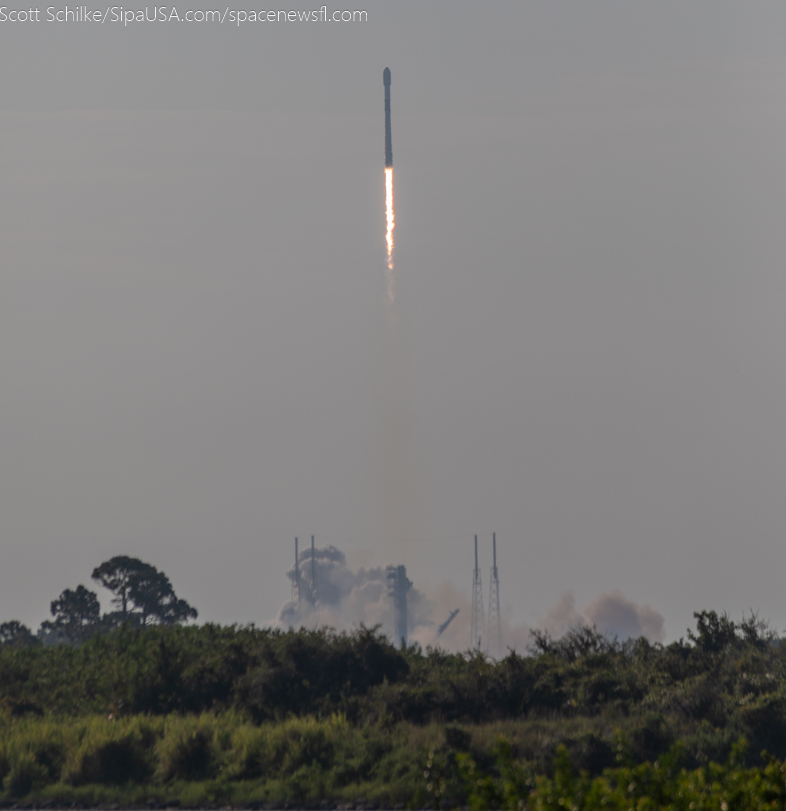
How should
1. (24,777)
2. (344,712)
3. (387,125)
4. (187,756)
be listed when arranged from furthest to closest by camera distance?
1. (387,125)
2. (344,712)
3. (187,756)
4. (24,777)

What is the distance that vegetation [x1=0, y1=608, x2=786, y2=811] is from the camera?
40.0 metres

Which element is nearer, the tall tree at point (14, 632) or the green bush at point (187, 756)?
the green bush at point (187, 756)

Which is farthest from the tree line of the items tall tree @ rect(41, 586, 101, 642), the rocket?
the rocket

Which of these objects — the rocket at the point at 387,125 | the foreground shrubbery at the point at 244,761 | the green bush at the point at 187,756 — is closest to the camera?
the foreground shrubbery at the point at 244,761

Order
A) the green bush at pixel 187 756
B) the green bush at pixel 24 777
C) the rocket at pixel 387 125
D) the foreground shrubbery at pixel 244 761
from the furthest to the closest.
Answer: the rocket at pixel 387 125, the green bush at pixel 187 756, the green bush at pixel 24 777, the foreground shrubbery at pixel 244 761

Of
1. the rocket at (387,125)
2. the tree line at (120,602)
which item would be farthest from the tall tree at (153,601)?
the rocket at (387,125)

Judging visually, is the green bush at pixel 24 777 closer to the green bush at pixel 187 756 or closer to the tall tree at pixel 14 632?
the green bush at pixel 187 756

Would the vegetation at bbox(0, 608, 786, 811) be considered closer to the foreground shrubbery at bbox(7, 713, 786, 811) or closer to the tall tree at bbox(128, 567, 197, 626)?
the foreground shrubbery at bbox(7, 713, 786, 811)

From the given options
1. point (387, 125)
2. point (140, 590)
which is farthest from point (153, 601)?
point (387, 125)

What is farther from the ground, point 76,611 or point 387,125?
point 387,125

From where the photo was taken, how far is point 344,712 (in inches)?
1932

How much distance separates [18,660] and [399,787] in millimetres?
29674

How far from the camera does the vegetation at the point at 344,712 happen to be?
131ft

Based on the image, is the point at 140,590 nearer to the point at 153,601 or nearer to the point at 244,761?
the point at 153,601
